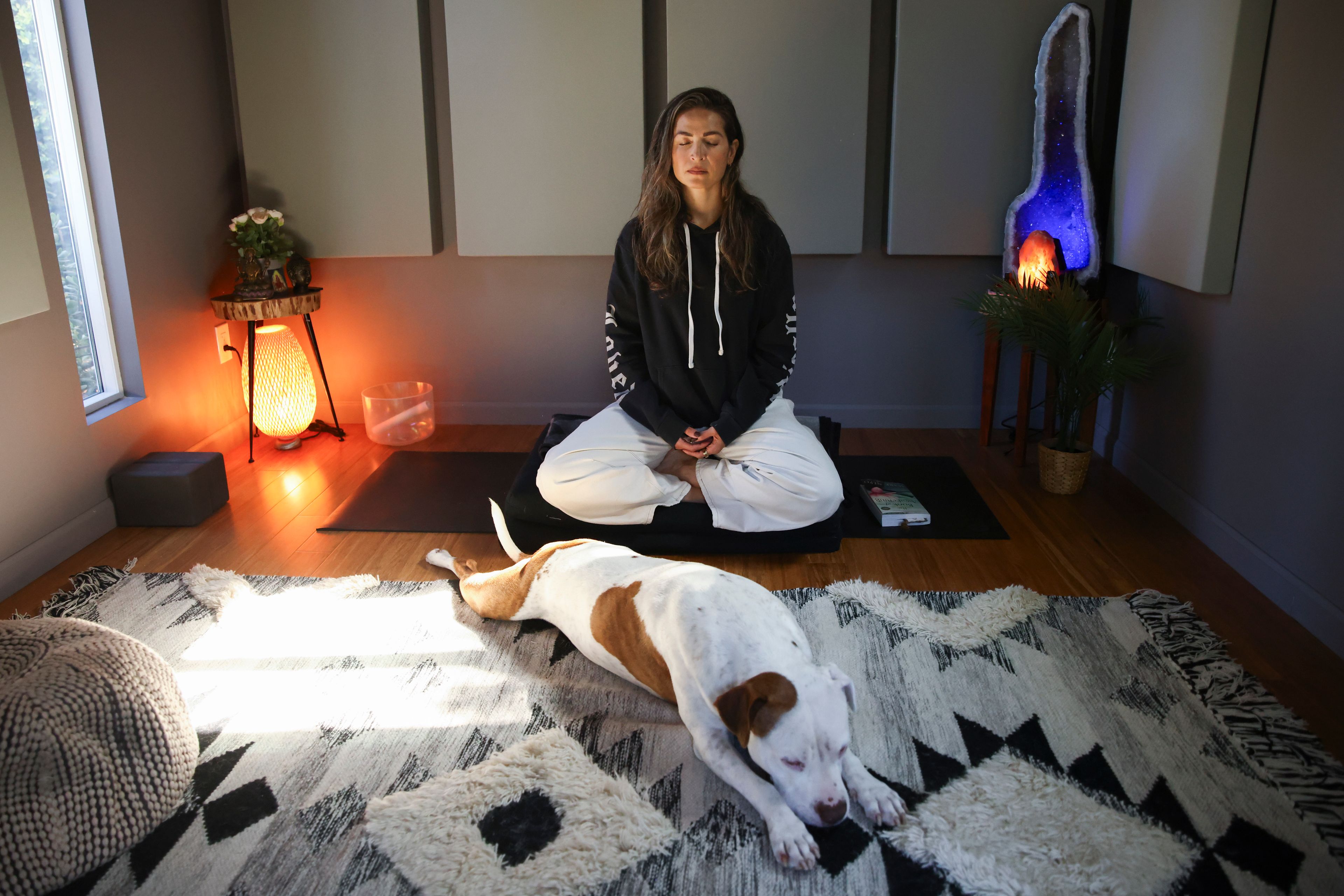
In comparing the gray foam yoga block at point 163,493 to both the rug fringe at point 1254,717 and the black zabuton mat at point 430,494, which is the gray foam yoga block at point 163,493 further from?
the rug fringe at point 1254,717

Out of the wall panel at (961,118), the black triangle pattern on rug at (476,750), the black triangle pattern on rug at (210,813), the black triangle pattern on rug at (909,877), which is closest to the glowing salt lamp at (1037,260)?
the wall panel at (961,118)

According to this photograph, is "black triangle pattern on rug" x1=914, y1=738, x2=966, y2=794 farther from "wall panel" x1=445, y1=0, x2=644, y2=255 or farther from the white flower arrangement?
the white flower arrangement

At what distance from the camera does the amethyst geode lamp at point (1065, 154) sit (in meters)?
3.33

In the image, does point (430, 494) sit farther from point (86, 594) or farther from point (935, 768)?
point (935, 768)

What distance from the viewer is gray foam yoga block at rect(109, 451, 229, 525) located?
3.03 meters

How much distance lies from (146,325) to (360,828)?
→ 7.52 feet

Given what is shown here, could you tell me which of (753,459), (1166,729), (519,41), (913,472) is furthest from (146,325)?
(1166,729)

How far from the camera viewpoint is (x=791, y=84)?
3.49 meters

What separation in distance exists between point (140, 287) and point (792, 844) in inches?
114

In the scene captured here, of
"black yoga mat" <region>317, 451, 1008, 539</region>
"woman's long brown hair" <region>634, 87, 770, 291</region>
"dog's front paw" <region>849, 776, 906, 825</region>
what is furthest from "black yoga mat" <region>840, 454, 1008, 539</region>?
"dog's front paw" <region>849, 776, 906, 825</region>

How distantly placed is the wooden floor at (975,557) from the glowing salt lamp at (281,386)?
11.2 inches

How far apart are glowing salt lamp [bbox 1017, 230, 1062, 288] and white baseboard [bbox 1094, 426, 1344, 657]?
708mm

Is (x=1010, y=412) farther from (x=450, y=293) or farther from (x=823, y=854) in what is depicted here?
(x=823, y=854)

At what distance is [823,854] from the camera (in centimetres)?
164
